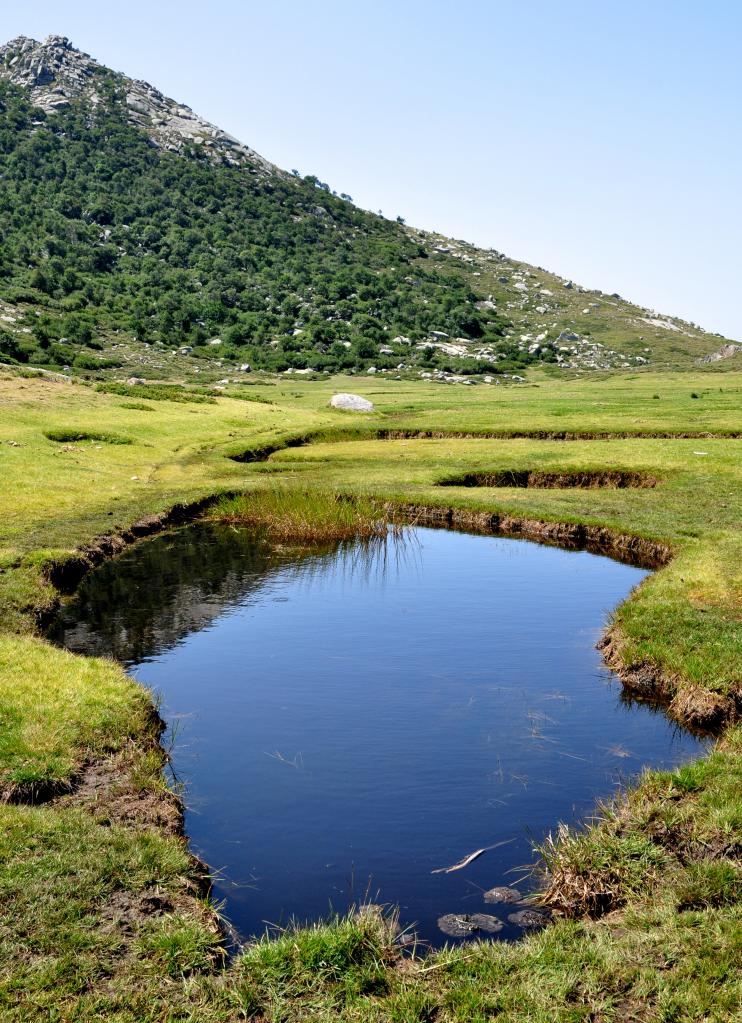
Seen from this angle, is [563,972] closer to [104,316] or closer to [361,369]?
[361,369]

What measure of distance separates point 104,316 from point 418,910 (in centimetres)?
15261

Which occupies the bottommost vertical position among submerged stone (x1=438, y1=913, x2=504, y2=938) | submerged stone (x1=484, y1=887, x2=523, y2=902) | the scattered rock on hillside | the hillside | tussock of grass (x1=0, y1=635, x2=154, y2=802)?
tussock of grass (x1=0, y1=635, x2=154, y2=802)

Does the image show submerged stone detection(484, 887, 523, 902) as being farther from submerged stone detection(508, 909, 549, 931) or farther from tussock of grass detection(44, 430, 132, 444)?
tussock of grass detection(44, 430, 132, 444)

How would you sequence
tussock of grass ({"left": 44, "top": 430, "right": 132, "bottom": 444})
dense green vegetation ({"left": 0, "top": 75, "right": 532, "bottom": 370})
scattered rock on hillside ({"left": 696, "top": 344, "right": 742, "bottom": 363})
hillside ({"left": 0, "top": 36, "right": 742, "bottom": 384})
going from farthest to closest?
1. scattered rock on hillside ({"left": 696, "top": 344, "right": 742, "bottom": 363})
2. dense green vegetation ({"left": 0, "top": 75, "right": 532, "bottom": 370})
3. hillside ({"left": 0, "top": 36, "right": 742, "bottom": 384})
4. tussock of grass ({"left": 44, "top": 430, "right": 132, "bottom": 444})

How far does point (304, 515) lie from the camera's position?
3703cm

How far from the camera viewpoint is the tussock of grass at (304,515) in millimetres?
36000

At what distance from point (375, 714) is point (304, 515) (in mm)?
19972

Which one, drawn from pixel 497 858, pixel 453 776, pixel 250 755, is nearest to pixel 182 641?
pixel 250 755

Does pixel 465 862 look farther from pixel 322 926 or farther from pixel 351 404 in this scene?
pixel 351 404

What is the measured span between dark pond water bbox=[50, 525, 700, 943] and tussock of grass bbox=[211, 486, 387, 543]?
13.3 ft

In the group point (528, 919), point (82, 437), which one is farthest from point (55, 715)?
point (82, 437)

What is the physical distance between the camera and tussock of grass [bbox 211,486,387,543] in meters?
36.0

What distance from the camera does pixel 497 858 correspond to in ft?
40.8

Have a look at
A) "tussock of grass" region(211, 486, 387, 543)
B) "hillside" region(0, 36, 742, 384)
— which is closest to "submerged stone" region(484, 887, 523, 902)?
"tussock of grass" region(211, 486, 387, 543)
